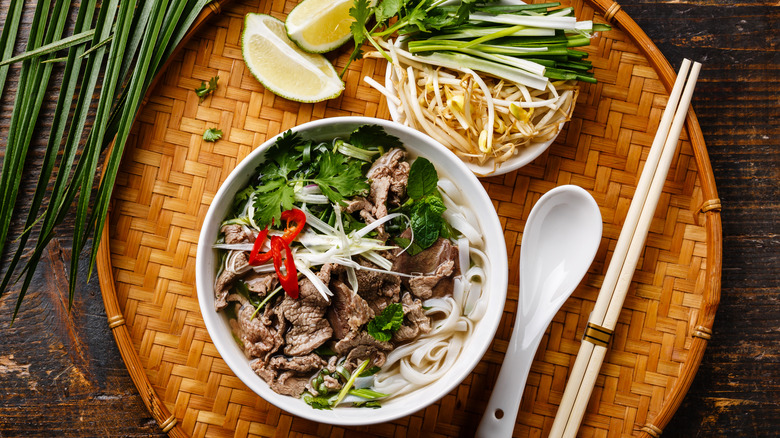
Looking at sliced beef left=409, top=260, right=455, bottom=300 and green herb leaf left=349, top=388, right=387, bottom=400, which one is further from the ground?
sliced beef left=409, top=260, right=455, bottom=300

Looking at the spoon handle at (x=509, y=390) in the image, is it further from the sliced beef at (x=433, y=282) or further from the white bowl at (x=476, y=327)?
the sliced beef at (x=433, y=282)

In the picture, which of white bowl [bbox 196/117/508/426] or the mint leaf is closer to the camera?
white bowl [bbox 196/117/508/426]

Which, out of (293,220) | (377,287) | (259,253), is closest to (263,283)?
(259,253)

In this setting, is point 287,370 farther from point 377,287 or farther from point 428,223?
point 428,223

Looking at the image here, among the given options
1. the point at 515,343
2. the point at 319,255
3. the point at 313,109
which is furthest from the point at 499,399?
the point at 313,109

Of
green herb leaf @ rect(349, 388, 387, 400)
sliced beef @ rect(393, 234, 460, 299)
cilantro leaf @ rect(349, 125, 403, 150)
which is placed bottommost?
green herb leaf @ rect(349, 388, 387, 400)

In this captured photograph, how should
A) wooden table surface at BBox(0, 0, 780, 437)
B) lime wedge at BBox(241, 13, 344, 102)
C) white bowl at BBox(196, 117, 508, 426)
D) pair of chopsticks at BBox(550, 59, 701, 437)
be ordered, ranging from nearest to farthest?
white bowl at BBox(196, 117, 508, 426) < pair of chopsticks at BBox(550, 59, 701, 437) < lime wedge at BBox(241, 13, 344, 102) < wooden table surface at BBox(0, 0, 780, 437)

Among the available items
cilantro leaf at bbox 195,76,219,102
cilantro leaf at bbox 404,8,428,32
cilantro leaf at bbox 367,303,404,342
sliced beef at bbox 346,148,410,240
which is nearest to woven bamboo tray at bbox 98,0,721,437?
cilantro leaf at bbox 195,76,219,102

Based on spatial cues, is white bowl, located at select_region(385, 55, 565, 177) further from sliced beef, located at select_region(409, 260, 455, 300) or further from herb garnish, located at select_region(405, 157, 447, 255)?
sliced beef, located at select_region(409, 260, 455, 300)
